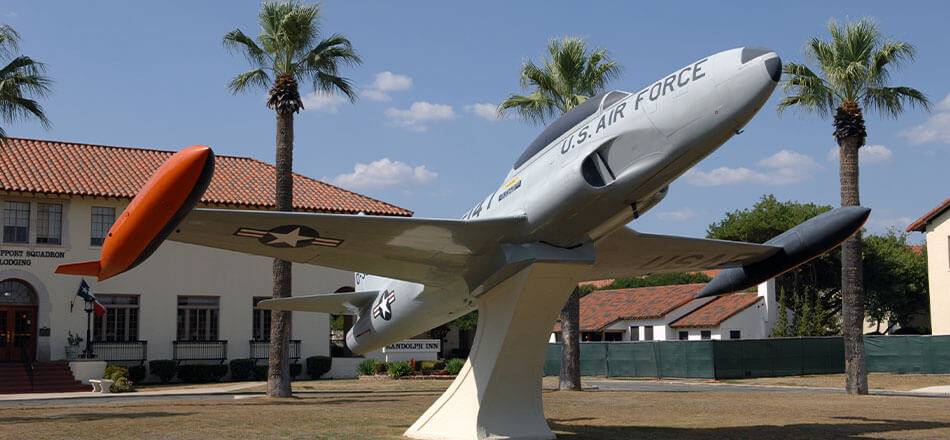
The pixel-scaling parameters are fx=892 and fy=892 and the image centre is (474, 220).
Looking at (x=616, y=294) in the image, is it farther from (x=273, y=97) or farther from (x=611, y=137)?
(x=611, y=137)

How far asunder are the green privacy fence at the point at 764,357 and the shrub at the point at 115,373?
19.0 meters

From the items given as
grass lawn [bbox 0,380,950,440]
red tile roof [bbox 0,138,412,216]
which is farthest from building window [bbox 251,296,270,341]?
grass lawn [bbox 0,380,950,440]

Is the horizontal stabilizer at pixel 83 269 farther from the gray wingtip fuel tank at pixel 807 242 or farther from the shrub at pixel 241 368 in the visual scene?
the shrub at pixel 241 368

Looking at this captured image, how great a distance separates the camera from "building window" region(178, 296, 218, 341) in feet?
128

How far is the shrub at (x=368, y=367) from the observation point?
40.8m

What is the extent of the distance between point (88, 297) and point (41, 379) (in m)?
3.68

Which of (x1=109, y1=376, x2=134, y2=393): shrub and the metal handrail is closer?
(x1=109, y1=376, x2=134, y2=393): shrub

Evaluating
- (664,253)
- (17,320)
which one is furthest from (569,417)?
(17,320)

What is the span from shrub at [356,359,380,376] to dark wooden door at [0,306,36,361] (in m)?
13.7

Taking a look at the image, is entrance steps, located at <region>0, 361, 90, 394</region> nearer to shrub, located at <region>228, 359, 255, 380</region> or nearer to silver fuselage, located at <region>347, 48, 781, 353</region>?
shrub, located at <region>228, 359, 255, 380</region>

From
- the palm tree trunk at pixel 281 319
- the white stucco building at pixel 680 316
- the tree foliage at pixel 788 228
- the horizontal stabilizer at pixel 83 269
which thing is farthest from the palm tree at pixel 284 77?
the tree foliage at pixel 788 228

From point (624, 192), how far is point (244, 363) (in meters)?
29.6

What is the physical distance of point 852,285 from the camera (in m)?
27.7

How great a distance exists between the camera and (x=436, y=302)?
16.7m
